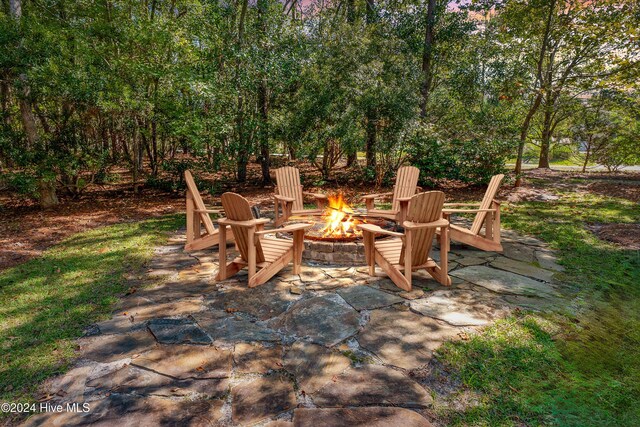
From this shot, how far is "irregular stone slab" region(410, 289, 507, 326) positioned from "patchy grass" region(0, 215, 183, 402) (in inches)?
109

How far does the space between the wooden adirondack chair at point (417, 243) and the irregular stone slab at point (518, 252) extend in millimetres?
1452

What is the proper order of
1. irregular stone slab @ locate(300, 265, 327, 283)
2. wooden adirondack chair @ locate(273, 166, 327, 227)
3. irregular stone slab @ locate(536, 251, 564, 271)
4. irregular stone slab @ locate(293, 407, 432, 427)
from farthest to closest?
wooden adirondack chair @ locate(273, 166, 327, 227)
irregular stone slab @ locate(536, 251, 564, 271)
irregular stone slab @ locate(300, 265, 327, 283)
irregular stone slab @ locate(293, 407, 432, 427)

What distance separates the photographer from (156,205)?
859 centimetres

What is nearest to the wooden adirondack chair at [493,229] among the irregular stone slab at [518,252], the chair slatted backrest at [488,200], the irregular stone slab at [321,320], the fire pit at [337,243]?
the chair slatted backrest at [488,200]

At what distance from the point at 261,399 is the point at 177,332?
107 centimetres

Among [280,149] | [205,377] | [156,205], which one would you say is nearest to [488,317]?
[205,377]

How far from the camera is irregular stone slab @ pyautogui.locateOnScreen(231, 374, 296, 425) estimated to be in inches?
Result: 75.9

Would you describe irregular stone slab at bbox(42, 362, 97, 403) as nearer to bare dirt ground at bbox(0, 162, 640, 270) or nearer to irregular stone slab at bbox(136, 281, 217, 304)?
irregular stone slab at bbox(136, 281, 217, 304)

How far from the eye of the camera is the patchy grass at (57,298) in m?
2.34

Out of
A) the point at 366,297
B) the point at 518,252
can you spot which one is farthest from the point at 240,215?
the point at 518,252

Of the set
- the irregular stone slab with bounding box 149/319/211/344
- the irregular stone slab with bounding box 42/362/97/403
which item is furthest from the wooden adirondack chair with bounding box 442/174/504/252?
the irregular stone slab with bounding box 42/362/97/403

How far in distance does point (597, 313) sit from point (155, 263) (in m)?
4.73

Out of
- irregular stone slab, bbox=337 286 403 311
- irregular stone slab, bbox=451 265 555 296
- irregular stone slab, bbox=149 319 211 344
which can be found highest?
irregular stone slab, bbox=451 265 555 296

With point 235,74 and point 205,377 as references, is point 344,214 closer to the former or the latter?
point 205,377
